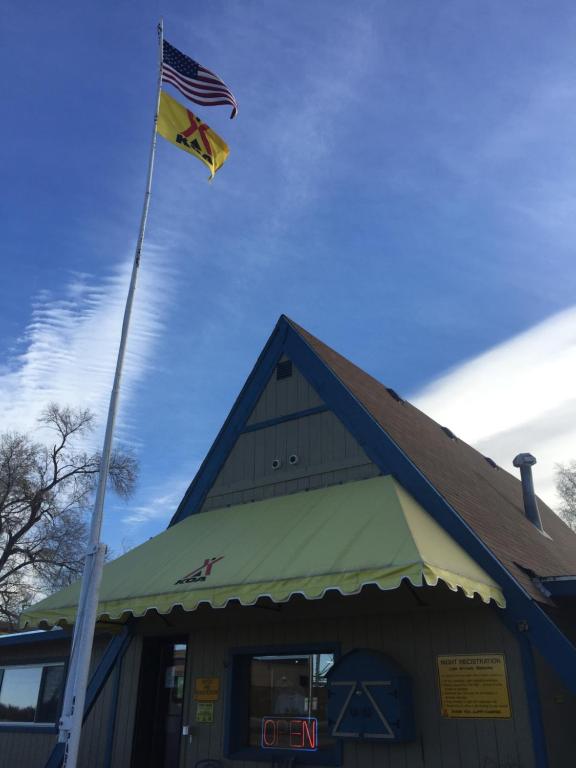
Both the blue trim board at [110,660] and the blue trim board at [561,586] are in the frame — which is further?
the blue trim board at [110,660]

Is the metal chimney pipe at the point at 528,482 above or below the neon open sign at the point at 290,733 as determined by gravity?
above

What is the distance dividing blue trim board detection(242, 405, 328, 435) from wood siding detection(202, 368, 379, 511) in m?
0.03

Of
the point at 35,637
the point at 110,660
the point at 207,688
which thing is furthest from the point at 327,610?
the point at 35,637

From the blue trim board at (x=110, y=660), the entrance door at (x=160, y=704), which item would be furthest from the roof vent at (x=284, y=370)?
the blue trim board at (x=110, y=660)

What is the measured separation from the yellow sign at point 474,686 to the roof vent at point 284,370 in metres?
5.22

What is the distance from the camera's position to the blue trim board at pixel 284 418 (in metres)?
10.1

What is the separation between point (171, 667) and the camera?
10.3m

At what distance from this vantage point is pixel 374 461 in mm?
9062

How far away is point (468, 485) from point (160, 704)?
618cm

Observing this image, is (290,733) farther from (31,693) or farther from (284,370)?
(31,693)

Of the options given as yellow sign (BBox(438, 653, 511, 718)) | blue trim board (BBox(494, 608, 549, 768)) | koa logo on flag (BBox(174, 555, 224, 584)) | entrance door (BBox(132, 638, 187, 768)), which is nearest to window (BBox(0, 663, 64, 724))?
entrance door (BBox(132, 638, 187, 768))

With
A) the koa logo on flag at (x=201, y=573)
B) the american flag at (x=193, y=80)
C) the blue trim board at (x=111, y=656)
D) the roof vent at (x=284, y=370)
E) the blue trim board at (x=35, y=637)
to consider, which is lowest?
the blue trim board at (x=111, y=656)

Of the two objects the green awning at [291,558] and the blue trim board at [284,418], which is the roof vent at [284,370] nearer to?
the blue trim board at [284,418]

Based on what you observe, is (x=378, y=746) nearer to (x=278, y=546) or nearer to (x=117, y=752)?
(x=278, y=546)
